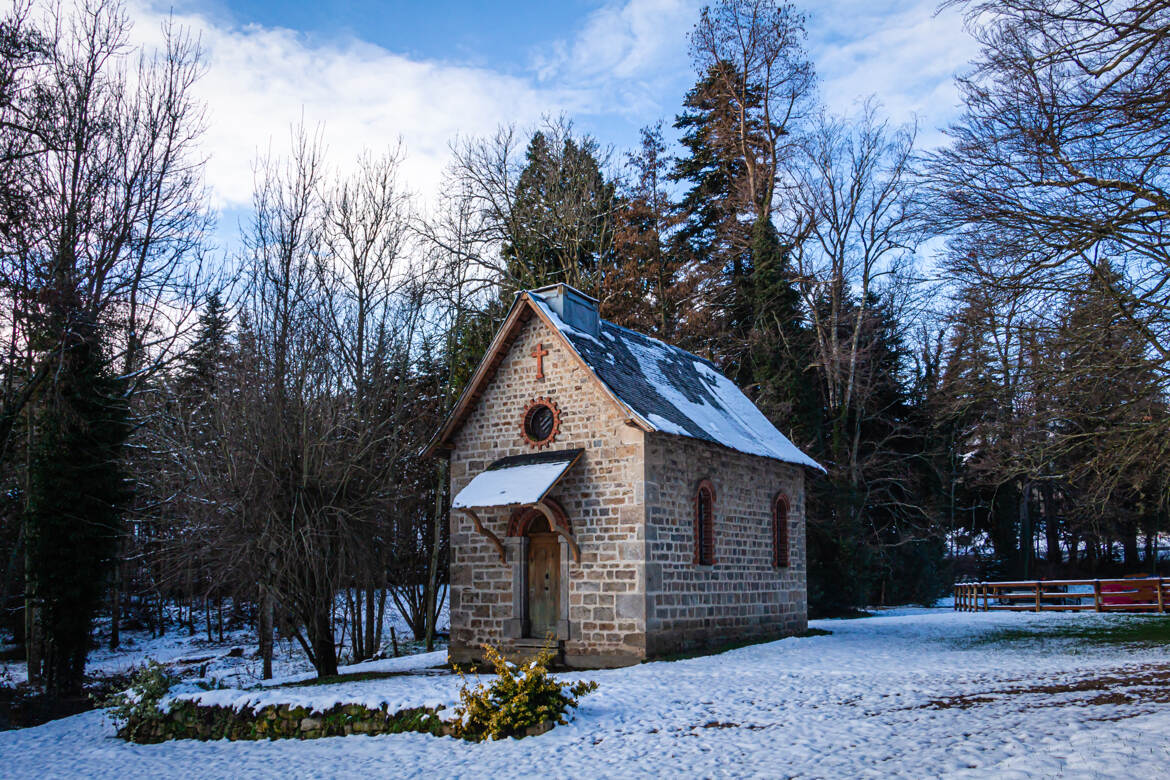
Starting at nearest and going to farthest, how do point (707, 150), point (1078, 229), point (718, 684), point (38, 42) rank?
1. point (1078, 229)
2. point (718, 684)
3. point (38, 42)
4. point (707, 150)

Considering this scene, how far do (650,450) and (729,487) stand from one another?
3.40 metres

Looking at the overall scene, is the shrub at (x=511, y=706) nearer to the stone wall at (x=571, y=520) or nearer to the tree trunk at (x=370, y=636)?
the stone wall at (x=571, y=520)

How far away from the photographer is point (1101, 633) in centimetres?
1922

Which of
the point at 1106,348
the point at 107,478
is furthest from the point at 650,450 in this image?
the point at 107,478

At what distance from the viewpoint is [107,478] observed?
1836cm

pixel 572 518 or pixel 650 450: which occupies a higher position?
pixel 650 450

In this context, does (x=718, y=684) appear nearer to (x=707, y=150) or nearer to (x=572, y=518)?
(x=572, y=518)

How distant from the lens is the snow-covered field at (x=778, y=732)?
781 centimetres

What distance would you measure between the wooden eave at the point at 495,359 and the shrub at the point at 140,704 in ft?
22.4

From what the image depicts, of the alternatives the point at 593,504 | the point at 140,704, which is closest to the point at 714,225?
the point at 593,504

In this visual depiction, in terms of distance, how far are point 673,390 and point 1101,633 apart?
36.1 ft

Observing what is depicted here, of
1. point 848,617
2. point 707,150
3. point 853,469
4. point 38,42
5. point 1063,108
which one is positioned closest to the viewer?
point 1063,108

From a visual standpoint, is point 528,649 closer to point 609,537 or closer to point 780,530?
point 609,537

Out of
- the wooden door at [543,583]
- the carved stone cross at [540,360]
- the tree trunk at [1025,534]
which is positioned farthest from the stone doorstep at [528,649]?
the tree trunk at [1025,534]
